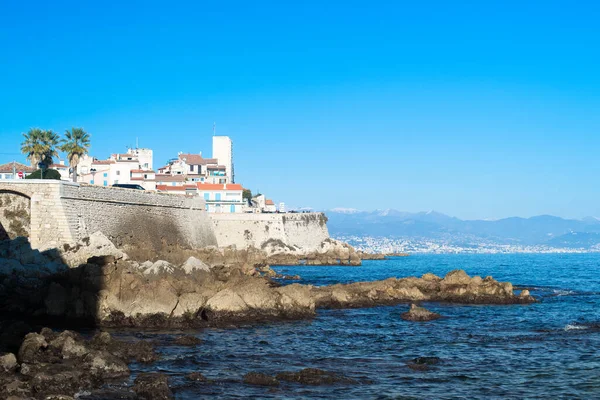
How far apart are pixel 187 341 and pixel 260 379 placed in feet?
18.1

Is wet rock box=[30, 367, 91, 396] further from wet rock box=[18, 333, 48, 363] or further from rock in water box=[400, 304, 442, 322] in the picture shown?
rock in water box=[400, 304, 442, 322]

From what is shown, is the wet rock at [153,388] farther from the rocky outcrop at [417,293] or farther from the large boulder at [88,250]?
the large boulder at [88,250]

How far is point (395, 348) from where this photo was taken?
74.7 ft

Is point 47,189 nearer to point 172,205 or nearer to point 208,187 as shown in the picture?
point 172,205

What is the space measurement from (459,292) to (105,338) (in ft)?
74.2

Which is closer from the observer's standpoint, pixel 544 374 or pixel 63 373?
pixel 63 373

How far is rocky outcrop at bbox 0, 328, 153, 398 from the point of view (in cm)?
1549

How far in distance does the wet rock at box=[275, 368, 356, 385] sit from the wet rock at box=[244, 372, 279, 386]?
1.54 ft

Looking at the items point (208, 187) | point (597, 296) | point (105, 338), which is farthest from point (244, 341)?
point (208, 187)

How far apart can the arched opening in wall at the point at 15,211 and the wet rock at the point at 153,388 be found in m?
31.5

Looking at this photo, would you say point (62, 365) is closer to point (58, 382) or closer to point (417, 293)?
point (58, 382)

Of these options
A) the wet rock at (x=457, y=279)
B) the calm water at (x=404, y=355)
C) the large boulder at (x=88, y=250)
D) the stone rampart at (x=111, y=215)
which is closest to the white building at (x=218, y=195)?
the stone rampart at (x=111, y=215)

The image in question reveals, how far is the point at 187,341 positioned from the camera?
2222 cm

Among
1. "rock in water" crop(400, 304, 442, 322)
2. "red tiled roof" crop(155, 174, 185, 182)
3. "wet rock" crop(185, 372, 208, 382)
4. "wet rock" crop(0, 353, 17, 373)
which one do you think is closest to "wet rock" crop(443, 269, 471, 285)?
"rock in water" crop(400, 304, 442, 322)
